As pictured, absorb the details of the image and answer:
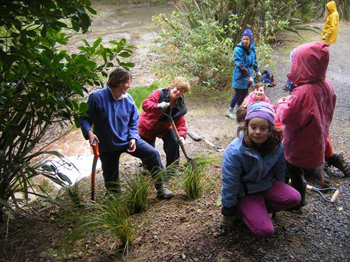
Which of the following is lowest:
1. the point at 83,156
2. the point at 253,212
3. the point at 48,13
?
the point at 83,156

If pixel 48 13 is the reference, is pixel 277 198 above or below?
A: below

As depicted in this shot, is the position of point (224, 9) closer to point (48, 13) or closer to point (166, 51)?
point (166, 51)

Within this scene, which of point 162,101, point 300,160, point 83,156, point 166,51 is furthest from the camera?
point 166,51

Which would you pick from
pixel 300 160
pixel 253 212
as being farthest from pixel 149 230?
pixel 300 160

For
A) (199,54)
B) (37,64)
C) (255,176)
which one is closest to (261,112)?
(255,176)

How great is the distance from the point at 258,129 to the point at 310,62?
32.9 inches

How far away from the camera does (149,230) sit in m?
2.95

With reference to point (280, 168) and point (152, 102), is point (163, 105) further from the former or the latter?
point (280, 168)

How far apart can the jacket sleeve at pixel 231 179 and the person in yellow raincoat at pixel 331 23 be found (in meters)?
7.47

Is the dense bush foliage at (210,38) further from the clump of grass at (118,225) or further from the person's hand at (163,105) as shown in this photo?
the clump of grass at (118,225)

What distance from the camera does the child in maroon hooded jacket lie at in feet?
9.29

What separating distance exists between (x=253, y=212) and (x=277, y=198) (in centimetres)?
22

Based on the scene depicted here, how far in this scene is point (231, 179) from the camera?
2496 mm

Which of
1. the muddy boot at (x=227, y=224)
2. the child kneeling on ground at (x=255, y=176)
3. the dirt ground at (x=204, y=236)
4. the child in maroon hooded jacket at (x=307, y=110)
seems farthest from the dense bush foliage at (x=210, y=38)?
the muddy boot at (x=227, y=224)
